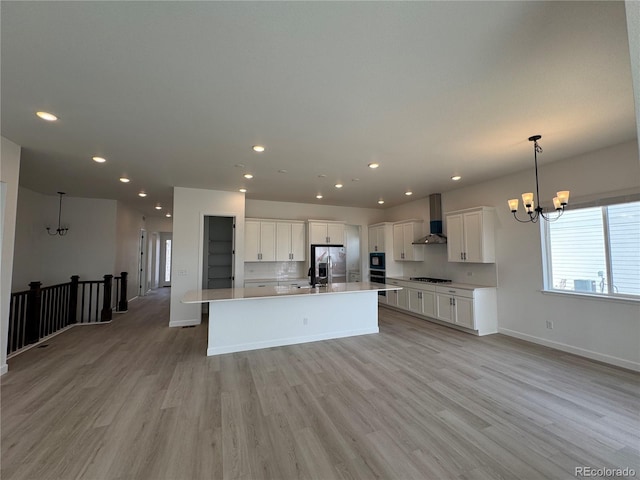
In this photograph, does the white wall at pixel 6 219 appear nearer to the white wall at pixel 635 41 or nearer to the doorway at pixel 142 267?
the white wall at pixel 635 41

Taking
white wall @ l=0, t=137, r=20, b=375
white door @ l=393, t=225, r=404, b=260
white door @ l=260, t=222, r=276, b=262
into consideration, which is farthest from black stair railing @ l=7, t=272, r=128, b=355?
white door @ l=393, t=225, r=404, b=260

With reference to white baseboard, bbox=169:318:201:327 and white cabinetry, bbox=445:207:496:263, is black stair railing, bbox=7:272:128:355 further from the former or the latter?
white cabinetry, bbox=445:207:496:263

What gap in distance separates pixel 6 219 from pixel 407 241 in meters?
7.01

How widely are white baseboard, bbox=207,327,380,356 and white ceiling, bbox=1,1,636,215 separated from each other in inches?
111

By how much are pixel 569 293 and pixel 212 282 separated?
7.25 metres

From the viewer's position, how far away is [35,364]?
11.6 ft

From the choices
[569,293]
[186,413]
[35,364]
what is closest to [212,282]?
[35,364]

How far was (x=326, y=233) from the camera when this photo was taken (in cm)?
689

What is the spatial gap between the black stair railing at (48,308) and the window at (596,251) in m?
8.05

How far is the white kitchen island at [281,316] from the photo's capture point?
3.95 meters

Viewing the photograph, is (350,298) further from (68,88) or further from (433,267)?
(68,88)

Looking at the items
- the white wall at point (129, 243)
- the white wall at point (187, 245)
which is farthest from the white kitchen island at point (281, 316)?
the white wall at point (129, 243)

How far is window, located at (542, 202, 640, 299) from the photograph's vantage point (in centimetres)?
337

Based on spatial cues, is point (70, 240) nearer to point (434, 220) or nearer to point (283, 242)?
point (283, 242)
